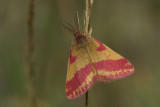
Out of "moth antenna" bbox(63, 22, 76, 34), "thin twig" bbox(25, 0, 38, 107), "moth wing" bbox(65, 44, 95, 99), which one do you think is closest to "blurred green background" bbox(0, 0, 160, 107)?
"thin twig" bbox(25, 0, 38, 107)

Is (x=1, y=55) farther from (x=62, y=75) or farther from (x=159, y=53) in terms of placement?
(x=159, y=53)

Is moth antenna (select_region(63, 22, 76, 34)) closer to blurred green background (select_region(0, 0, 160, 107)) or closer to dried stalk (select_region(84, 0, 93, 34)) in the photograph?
dried stalk (select_region(84, 0, 93, 34))

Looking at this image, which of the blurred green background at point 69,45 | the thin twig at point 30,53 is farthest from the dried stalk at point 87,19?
the blurred green background at point 69,45

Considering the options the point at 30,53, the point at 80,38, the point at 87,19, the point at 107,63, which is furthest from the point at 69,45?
the point at 87,19

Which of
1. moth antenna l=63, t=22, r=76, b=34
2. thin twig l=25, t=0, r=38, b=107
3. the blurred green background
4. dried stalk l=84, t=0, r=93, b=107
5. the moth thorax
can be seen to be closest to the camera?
dried stalk l=84, t=0, r=93, b=107

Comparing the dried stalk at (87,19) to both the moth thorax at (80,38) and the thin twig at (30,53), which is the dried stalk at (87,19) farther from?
the thin twig at (30,53)

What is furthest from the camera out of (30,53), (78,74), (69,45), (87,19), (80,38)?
(69,45)

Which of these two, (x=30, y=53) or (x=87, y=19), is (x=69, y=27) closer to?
(x=87, y=19)
